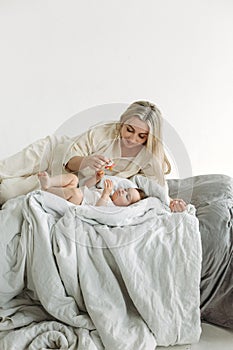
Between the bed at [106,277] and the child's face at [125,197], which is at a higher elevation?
the child's face at [125,197]

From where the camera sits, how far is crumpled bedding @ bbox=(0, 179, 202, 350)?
1755mm

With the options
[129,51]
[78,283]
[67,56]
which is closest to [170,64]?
[129,51]

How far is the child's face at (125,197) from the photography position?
1.95 m

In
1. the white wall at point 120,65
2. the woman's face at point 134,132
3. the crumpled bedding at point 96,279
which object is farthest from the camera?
the white wall at point 120,65

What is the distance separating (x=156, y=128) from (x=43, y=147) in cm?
45

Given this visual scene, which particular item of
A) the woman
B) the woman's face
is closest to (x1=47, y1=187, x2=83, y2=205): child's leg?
the woman

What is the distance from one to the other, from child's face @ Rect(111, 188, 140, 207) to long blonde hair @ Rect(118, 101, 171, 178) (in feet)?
0.56

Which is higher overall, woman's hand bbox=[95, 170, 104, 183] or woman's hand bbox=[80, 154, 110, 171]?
woman's hand bbox=[80, 154, 110, 171]

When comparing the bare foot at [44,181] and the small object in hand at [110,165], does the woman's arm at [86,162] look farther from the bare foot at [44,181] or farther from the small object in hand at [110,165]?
the bare foot at [44,181]

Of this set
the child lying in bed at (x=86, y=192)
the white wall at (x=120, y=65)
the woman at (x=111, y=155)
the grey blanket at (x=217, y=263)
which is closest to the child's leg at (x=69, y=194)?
the child lying in bed at (x=86, y=192)

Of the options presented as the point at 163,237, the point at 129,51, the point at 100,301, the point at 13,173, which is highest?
the point at 129,51

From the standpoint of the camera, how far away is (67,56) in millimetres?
3113

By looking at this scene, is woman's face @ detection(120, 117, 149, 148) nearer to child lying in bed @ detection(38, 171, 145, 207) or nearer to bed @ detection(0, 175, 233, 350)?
child lying in bed @ detection(38, 171, 145, 207)

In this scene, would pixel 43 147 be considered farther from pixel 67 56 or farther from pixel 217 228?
pixel 67 56
